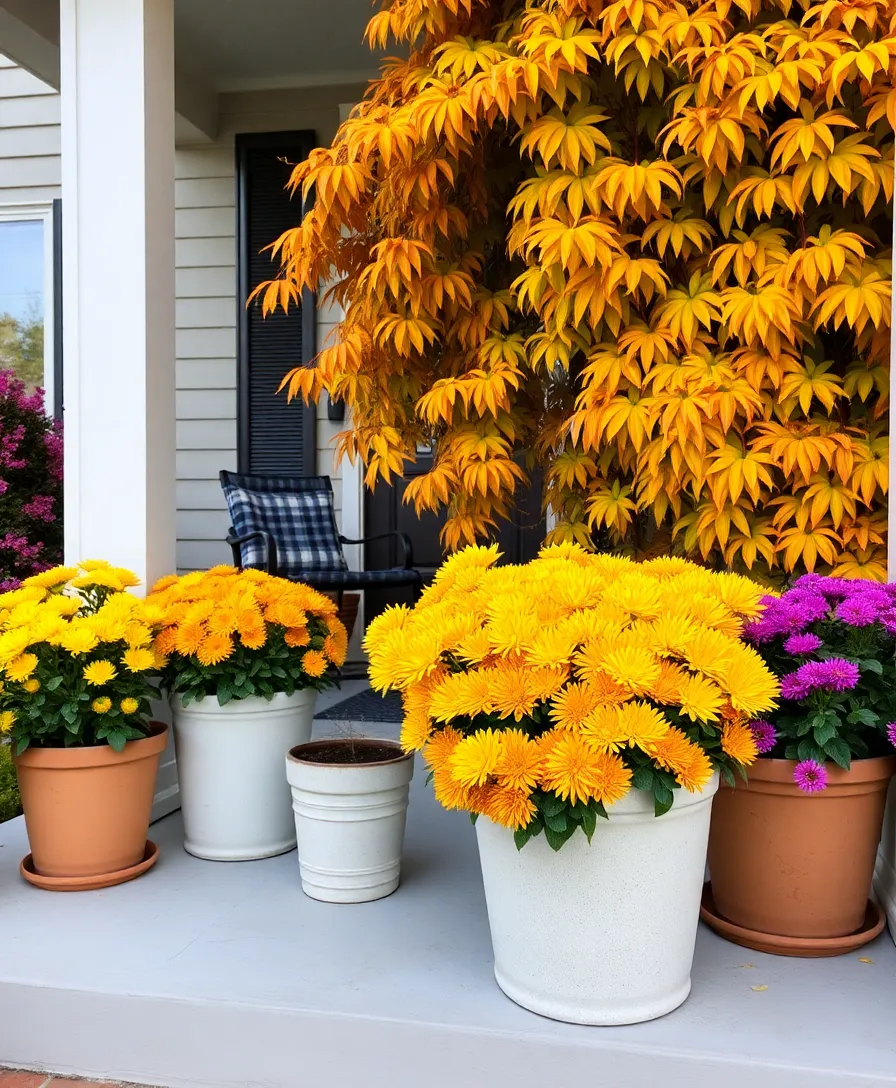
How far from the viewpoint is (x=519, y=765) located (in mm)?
1241

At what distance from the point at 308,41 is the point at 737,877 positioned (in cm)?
371

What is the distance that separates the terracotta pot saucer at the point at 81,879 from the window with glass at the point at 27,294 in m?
3.08

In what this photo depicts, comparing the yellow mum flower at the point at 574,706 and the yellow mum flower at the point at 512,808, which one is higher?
the yellow mum flower at the point at 574,706

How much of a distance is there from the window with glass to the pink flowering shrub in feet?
1.78

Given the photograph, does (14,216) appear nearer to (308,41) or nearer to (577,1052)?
(308,41)

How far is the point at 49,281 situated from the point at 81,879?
3.44 metres

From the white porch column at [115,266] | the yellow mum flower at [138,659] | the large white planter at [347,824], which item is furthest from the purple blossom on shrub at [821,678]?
the white porch column at [115,266]

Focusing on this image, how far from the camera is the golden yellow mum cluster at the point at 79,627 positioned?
1.80m

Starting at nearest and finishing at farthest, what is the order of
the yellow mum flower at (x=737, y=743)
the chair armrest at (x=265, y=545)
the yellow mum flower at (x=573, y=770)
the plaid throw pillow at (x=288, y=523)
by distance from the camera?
the yellow mum flower at (x=573, y=770) < the yellow mum flower at (x=737, y=743) < the chair armrest at (x=265, y=545) < the plaid throw pillow at (x=288, y=523)

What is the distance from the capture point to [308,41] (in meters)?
3.91

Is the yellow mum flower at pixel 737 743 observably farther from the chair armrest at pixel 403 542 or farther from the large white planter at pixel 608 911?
the chair armrest at pixel 403 542

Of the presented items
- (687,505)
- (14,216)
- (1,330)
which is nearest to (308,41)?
(14,216)

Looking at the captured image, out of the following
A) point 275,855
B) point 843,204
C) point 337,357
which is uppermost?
point 843,204

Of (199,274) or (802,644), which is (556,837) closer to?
(802,644)
